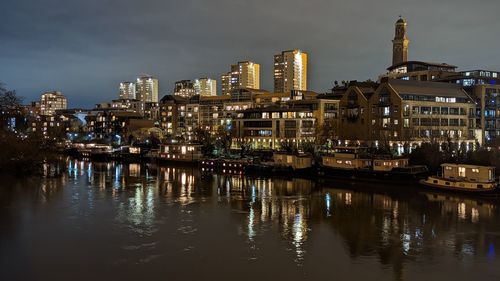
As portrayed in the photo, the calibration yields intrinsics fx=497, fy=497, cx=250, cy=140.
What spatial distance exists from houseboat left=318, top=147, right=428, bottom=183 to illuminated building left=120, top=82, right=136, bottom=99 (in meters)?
150

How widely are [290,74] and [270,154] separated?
71778mm

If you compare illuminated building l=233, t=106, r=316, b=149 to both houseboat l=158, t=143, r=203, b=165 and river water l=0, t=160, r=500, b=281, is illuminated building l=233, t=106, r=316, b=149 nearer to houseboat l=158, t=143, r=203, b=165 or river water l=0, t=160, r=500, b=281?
houseboat l=158, t=143, r=203, b=165

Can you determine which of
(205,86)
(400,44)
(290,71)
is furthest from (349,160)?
(205,86)

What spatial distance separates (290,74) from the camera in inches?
4584

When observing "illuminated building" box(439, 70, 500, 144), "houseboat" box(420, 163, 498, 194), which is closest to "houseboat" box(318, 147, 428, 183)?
"houseboat" box(420, 163, 498, 194)

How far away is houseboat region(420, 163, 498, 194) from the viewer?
1027 inches

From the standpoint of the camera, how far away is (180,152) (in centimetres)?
4984

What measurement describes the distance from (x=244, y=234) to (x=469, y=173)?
617 inches

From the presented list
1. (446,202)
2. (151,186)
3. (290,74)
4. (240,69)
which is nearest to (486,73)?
(446,202)

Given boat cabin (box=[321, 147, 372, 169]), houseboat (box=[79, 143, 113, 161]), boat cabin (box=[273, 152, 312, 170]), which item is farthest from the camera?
houseboat (box=[79, 143, 113, 161])

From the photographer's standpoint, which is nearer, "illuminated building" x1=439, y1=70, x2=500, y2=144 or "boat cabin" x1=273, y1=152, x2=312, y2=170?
"boat cabin" x1=273, y1=152, x2=312, y2=170

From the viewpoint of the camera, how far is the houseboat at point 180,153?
48.2 m

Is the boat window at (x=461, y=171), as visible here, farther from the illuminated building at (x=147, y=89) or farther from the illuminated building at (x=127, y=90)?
the illuminated building at (x=127, y=90)

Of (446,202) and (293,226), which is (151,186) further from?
(446,202)
